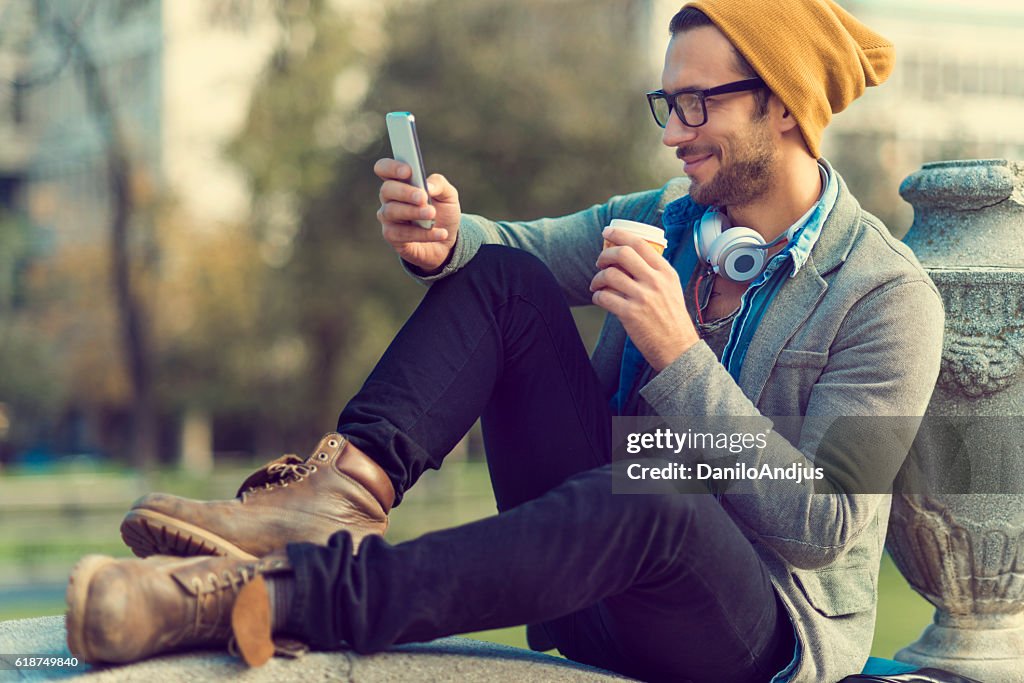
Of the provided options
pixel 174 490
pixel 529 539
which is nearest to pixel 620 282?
pixel 529 539

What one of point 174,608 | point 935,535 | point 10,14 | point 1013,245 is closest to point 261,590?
point 174,608

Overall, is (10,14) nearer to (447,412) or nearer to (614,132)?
(614,132)

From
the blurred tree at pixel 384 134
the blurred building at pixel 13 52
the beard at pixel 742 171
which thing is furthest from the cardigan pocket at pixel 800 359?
the blurred tree at pixel 384 134

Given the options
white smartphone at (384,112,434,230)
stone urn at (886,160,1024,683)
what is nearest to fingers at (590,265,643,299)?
white smartphone at (384,112,434,230)

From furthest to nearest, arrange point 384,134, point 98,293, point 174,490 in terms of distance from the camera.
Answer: point 98,293, point 174,490, point 384,134

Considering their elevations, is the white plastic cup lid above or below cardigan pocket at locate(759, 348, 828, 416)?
above

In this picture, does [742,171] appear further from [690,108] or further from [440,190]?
[440,190]

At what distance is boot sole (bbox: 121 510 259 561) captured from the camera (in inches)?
107

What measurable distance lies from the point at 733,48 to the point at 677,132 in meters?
0.25

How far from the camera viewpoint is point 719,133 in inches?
133

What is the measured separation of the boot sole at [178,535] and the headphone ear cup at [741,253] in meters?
1.37

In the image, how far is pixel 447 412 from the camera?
3.03 meters

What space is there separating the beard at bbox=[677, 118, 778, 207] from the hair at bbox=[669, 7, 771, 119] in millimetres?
54

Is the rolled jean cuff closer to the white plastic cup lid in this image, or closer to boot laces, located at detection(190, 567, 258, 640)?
boot laces, located at detection(190, 567, 258, 640)
